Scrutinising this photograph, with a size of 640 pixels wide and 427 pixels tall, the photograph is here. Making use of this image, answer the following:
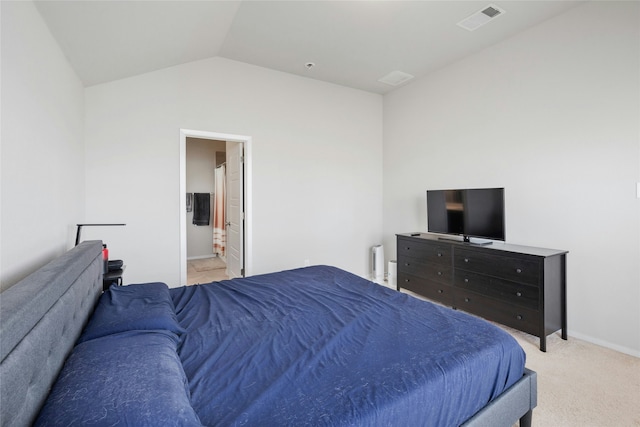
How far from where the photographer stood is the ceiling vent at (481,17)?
2709mm

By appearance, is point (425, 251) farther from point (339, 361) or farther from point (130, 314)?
point (130, 314)

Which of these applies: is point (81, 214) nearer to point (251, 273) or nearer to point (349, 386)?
point (251, 273)

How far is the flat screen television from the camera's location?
3.08m

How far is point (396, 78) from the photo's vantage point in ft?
13.9

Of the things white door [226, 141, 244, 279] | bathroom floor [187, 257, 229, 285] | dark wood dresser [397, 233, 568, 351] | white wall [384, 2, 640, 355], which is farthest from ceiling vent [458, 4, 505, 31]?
bathroom floor [187, 257, 229, 285]

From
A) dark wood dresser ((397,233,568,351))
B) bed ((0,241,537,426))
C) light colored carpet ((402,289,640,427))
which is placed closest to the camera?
bed ((0,241,537,426))

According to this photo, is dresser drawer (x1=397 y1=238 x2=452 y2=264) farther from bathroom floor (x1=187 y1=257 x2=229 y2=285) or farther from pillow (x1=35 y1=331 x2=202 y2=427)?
pillow (x1=35 y1=331 x2=202 y2=427)

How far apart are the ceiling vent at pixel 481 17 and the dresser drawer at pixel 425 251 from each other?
2.26m

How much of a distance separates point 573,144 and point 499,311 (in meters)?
1.71

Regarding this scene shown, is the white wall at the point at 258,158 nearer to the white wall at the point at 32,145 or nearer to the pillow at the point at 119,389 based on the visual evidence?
the white wall at the point at 32,145

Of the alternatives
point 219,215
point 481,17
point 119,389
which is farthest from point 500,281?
point 219,215

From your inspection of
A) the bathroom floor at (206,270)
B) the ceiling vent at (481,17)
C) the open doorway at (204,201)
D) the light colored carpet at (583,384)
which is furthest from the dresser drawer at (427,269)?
the open doorway at (204,201)

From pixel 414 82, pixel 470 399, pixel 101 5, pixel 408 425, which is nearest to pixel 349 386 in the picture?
pixel 408 425

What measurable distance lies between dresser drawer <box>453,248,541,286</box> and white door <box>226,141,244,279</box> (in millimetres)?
2691
